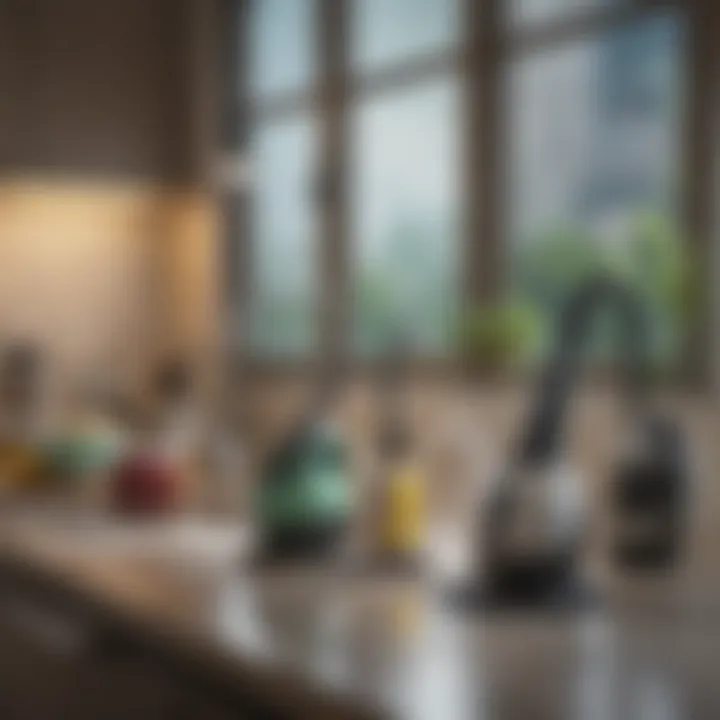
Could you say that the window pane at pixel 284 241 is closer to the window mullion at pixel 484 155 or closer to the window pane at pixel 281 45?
the window pane at pixel 281 45

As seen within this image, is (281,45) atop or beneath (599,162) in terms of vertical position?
atop

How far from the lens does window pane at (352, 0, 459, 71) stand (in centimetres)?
299

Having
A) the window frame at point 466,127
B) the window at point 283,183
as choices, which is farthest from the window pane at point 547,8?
the window at point 283,183

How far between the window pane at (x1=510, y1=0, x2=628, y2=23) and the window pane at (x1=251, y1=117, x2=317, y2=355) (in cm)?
77

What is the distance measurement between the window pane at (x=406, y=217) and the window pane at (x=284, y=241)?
182 millimetres

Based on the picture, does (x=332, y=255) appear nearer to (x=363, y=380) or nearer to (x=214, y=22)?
(x=363, y=380)

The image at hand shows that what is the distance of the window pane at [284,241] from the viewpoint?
3443 millimetres

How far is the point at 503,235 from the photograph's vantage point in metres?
2.84

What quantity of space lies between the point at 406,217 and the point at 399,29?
426 millimetres

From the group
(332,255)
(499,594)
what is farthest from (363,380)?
(499,594)

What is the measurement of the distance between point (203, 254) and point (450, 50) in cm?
107

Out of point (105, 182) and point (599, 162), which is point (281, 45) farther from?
point (599, 162)

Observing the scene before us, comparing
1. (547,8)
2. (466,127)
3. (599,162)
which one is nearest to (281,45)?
(466,127)

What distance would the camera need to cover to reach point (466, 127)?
2.92m
